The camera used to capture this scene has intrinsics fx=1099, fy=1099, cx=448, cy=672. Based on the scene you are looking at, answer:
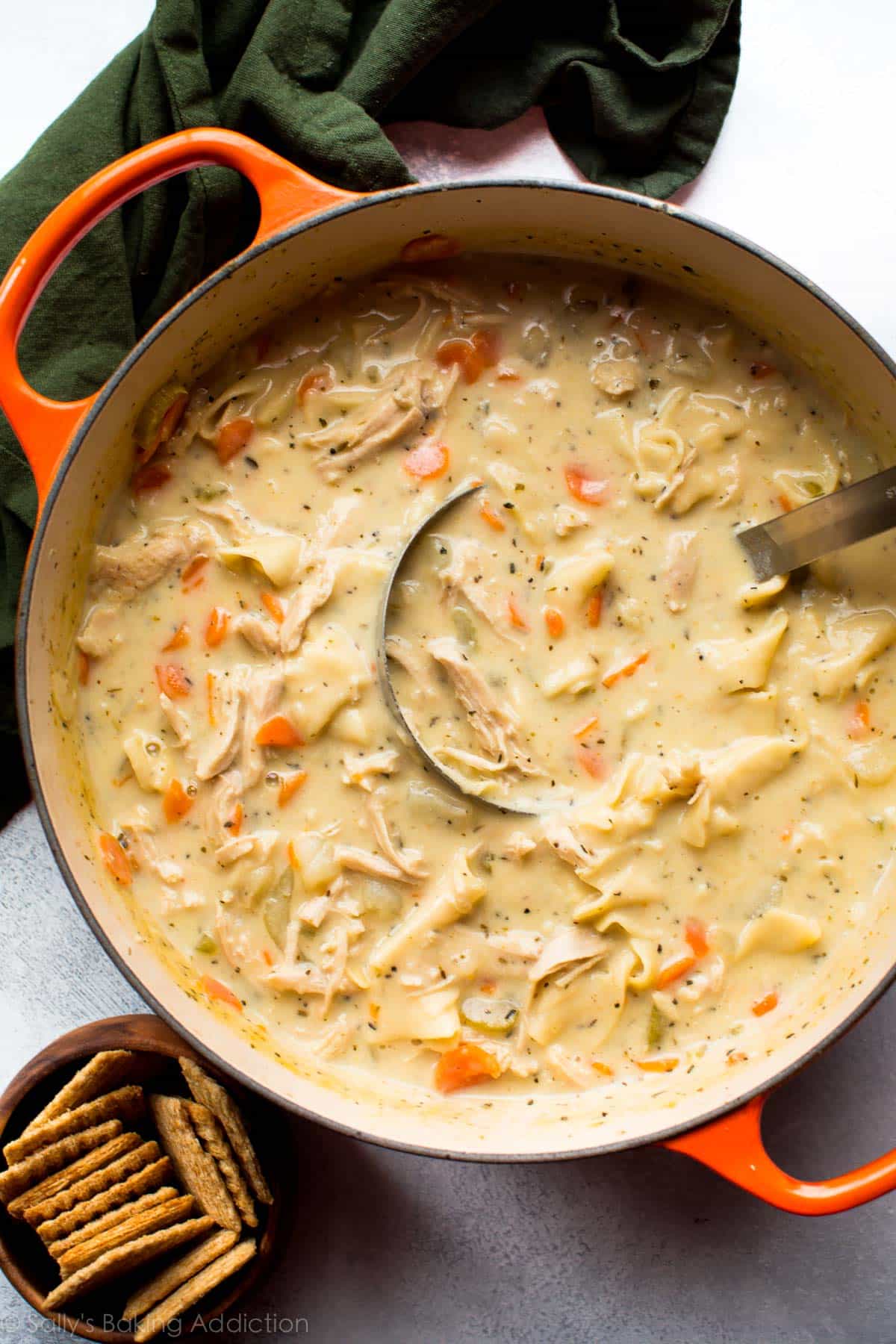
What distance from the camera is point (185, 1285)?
Result: 2354 mm

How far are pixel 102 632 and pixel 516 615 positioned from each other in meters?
0.97

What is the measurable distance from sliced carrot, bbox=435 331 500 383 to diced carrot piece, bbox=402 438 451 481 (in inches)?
7.0

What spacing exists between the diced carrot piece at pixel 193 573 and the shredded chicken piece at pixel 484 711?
1.85 ft

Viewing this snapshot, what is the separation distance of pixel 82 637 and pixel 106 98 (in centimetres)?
124

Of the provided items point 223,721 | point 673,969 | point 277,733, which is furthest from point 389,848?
point 673,969

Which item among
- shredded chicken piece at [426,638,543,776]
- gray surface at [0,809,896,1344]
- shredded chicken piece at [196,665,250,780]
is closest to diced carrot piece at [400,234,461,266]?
shredded chicken piece at [426,638,543,776]

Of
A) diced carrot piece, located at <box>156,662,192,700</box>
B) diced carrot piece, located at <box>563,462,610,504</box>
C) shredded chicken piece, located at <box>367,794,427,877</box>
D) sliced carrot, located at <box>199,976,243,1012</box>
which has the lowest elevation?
sliced carrot, located at <box>199,976,243,1012</box>

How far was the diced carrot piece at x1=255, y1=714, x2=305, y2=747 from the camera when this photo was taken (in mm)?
2492

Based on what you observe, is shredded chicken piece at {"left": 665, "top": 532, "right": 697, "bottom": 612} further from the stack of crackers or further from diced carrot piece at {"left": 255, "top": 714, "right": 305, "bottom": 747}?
the stack of crackers

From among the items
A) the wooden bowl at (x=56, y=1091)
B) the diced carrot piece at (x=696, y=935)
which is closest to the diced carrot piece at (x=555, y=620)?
the diced carrot piece at (x=696, y=935)

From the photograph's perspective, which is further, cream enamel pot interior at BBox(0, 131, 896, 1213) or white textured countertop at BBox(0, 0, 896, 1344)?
white textured countertop at BBox(0, 0, 896, 1344)

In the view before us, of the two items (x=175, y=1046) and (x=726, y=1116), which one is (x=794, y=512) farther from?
(x=175, y=1046)

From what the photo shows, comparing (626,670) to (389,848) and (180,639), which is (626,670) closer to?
(389,848)

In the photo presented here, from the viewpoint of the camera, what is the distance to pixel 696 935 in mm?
2504
